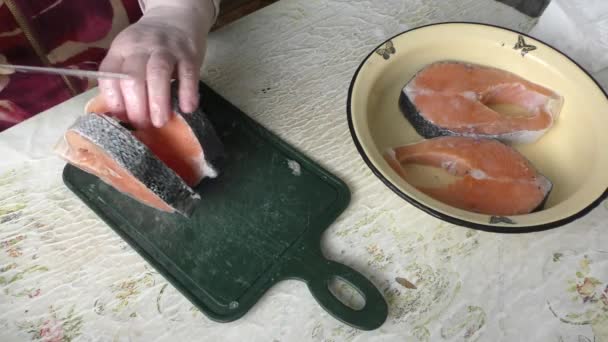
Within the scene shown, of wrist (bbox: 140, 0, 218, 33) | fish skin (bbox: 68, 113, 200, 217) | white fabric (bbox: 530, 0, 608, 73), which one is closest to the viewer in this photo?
fish skin (bbox: 68, 113, 200, 217)

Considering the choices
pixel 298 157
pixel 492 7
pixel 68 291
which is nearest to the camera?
pixel 68 291

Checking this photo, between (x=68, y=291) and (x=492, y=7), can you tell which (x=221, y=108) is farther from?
(x=492, y=7)

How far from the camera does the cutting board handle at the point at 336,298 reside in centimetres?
61

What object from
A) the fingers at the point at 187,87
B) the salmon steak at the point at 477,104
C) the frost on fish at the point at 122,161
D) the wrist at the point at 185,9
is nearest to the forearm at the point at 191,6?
the wrist at the point at 185,9

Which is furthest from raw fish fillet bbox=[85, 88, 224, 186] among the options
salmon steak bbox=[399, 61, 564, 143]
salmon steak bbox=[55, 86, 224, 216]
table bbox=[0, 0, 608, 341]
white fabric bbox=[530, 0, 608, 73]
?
white fabric bbox=[530, 0, 608, 73]

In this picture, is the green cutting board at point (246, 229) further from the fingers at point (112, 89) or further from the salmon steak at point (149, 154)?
the fingers at point (112, 89)

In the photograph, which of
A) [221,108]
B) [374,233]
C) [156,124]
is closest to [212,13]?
[221,108]

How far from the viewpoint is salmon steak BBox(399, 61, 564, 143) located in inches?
31.1

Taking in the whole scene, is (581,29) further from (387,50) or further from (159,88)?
(159,88)

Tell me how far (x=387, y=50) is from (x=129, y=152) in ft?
1.58

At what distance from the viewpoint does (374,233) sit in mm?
713

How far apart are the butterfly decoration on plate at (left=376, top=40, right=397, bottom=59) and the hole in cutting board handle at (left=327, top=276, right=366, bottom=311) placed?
1.34 feet

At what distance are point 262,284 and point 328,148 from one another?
281mm

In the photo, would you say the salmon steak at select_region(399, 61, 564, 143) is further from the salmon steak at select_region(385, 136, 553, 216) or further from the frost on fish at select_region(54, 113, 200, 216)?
the frost on fish at select_region(54, 113, 200, 216)
